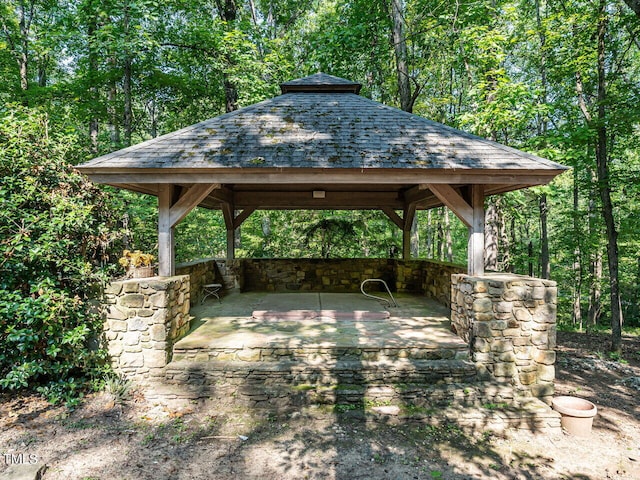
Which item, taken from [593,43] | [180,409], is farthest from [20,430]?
[593,43]

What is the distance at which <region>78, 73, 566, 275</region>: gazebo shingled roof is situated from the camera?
4520 millimetres

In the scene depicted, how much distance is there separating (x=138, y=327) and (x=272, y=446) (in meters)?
2.20

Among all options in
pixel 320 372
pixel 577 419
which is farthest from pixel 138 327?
pixel 577 419

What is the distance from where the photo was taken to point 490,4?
9500mm

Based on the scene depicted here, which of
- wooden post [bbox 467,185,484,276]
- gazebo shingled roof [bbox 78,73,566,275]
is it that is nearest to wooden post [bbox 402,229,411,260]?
gazebo shingled roof [bbox 78,73,566,275]

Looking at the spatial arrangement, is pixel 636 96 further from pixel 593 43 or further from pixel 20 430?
pixel 20 430

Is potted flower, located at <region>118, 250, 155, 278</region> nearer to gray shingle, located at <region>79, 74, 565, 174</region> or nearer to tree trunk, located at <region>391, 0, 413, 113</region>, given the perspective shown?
gray shingle, located at <region>79, 74, 565, 174</region>

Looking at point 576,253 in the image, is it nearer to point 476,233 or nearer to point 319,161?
point 476,233

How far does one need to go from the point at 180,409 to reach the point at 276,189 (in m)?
5.20

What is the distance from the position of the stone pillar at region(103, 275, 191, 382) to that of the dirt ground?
37cm

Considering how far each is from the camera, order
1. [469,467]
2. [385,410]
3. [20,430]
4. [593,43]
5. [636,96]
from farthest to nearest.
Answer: [593,43]
[636,96]
[385,410]
[20,430]
[469,467]

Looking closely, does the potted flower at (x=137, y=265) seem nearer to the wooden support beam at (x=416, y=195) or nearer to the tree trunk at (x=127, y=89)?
the wooden support beam at (x=416, y=195)

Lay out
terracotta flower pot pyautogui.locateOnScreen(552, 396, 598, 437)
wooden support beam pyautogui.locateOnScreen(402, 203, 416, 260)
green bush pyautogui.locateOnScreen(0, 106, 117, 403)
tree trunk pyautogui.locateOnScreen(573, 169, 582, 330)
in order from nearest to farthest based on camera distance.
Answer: terracotta flower pot pyautogui.locateOnScreen(552, 396, 598, 437)
green bush pyautogui.locateOnScreen(0, 106, 117, 403)
wooden support beam pyautogui.locateOnScreen(402, 203, 416, 260)
tree trunk pyautogui.locateOnScreen(573, 169, 582, 330)

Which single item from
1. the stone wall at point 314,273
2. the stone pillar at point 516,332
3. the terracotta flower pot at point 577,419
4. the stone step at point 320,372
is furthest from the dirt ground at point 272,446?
the stone wall at point 314,273
